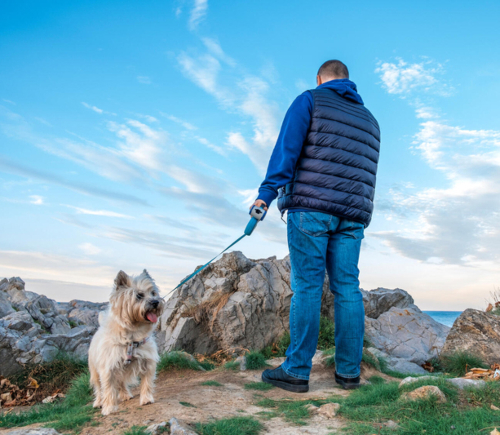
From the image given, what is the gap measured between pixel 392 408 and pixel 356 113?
3252 mm

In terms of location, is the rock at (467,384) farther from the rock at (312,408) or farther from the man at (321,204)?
the rock at (312,408)

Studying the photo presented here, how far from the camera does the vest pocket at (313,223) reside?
466cm

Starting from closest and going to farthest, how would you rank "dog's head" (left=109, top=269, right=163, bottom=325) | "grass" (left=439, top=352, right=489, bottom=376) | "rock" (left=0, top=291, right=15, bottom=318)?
"dog's head" (left=109, top=269, right=163, bottom=325) → "grass" (left=439, top=352, right=489, bottom=376) → "rock" (left=0, top=291, right=15, bottom=318)

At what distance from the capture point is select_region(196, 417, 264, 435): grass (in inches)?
133

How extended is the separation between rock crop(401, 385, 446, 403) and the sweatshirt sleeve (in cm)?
232

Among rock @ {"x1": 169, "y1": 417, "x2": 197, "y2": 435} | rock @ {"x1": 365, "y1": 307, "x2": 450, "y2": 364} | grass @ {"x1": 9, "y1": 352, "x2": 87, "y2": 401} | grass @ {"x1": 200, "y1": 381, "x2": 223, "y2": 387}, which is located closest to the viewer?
rock @ {"x1": 169, "y1": 417, "x2": 197, "y2": 435}

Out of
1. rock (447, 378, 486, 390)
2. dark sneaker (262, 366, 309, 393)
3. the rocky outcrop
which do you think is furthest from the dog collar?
the rocky outcrop

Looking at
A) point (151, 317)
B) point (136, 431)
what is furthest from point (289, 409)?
point (151, 317)

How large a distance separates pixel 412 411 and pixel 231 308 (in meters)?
4.45

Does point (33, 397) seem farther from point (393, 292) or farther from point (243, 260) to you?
point (393, 292)

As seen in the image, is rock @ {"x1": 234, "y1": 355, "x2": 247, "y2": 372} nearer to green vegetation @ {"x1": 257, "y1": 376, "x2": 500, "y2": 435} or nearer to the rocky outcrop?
green vegetation @ {"x1": 257, "y1": 376, "x2": 500, "y2": 435}

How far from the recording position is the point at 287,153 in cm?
462

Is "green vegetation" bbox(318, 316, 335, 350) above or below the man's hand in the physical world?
below

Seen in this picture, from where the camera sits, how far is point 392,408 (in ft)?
12.4
